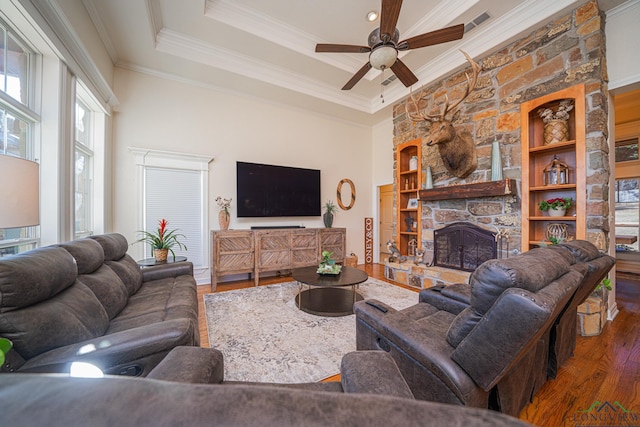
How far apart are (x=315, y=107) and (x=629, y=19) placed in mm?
4069

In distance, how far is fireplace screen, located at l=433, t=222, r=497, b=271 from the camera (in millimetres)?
3275

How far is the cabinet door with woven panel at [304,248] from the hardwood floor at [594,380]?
6.36 feet

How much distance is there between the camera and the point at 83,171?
2947 mm

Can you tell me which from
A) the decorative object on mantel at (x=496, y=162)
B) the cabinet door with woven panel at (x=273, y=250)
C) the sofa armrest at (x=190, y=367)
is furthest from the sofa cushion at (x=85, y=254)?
the decorative object on mantel at (x=496, y=162)

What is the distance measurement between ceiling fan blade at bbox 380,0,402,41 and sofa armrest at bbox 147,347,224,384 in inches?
107

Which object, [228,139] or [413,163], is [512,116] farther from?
[228,139]

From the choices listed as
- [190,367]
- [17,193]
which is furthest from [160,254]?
[190,367]

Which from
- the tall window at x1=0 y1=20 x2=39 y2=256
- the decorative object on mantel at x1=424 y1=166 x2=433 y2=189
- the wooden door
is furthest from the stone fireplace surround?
the tall window at x1=0 y1=20 x2=39 y2=256

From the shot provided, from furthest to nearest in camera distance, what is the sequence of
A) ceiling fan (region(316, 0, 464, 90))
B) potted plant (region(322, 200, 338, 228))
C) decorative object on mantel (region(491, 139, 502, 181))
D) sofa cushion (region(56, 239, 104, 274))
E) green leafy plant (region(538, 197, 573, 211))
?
potted plant (region(322, 200, 338, 228)) → decorative object on mantel (region(491, 139, 502, 181)) → green leafy plant (region(538, 197, 573, 211)) → ceiling fan (region(316, 0, 464, 90)) → sofa cushion (region(56, 239, 104, 274))

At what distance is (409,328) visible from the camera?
127cm

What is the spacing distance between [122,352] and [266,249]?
2.93m

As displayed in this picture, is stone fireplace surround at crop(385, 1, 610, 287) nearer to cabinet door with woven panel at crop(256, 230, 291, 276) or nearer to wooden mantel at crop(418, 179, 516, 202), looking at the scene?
wooden mantel at crop(418, 179, 516, 202)

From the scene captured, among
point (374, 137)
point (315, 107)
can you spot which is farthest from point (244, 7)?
point (374, 137)

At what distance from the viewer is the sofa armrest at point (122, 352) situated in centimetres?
101
